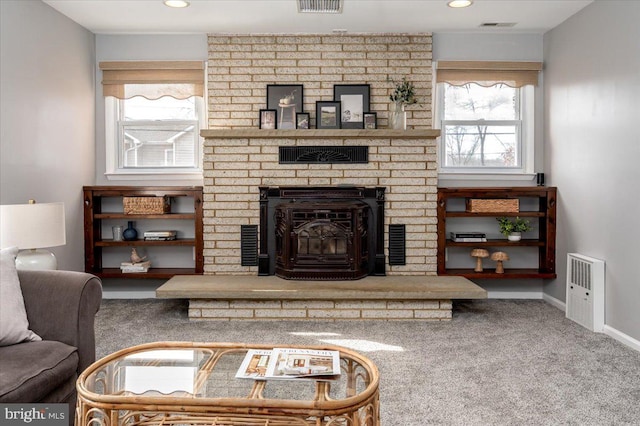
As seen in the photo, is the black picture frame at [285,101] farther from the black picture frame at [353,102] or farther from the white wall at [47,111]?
the white wall at [47,111]

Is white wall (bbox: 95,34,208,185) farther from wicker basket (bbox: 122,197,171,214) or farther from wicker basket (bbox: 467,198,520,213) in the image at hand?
wicker basket (bbox: 467,198,520,213)

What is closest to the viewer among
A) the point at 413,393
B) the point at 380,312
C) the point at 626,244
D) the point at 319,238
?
the point at 413,393

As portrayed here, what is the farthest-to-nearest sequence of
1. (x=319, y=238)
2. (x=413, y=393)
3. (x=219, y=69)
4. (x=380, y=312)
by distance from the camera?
(x=219, y=69) → (x=319, y=238) → (x=380, y=312) → (x=413, y=393)

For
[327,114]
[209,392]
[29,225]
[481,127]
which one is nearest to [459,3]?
[481,127]

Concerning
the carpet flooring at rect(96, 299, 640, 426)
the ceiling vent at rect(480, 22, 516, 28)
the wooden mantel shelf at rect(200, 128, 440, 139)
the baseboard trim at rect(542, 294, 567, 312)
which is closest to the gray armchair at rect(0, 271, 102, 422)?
the carpet flooring at rect(96, 299, 640, 426)

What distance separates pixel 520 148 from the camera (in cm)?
502

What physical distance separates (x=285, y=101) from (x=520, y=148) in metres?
2.33

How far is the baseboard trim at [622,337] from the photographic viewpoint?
11.3ft

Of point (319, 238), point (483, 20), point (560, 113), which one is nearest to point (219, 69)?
point (319, 238)

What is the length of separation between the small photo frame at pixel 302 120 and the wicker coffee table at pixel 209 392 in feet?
10.1

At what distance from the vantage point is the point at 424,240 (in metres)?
4.71

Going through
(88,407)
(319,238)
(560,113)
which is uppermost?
(560,113)

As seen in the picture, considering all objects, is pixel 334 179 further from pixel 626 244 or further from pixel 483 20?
pixel 626 244

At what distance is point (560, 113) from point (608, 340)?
2.03 m
